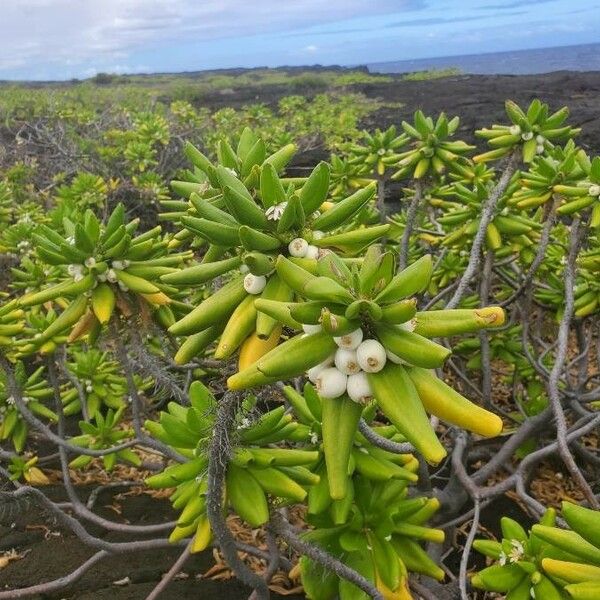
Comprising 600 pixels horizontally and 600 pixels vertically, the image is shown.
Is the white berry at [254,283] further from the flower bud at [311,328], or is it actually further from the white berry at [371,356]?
the white berry at [371,356]

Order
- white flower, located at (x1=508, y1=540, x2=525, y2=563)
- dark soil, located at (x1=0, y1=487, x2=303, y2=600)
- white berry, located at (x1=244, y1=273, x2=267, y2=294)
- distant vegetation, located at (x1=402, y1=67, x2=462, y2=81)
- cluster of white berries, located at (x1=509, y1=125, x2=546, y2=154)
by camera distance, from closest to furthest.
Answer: white berry, located at (x1=244, y1=273, x2=267, y2=294)
white flower, located at (x1=508, y1=540, x2=525, y2=563)
dark soil, located at (x1=0, y1=487, x2=303, y2=600)
cluster of white berries, located at (x1=509, y1=125, x2=546, y2=154)
distant vegetation, located at (x1=402, y1=67, x2=462, y2=81)

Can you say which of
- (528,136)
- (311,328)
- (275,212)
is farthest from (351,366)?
(528,136)

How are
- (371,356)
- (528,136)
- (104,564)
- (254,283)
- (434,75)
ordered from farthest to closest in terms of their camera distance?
(434,75) → (528,136) → (104,564) → (254,283) → (371,356)

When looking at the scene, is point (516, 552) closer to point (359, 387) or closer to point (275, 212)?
point (359, 387)

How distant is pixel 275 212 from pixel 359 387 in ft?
2.02

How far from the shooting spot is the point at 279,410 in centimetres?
223

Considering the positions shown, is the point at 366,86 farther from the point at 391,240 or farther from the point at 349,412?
the point at 349,412

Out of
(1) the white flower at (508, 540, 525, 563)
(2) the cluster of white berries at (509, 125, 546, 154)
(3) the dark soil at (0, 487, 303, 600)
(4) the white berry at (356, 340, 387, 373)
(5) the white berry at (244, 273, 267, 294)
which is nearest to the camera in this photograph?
(4) the white berry at (356, 340, 387, 373)

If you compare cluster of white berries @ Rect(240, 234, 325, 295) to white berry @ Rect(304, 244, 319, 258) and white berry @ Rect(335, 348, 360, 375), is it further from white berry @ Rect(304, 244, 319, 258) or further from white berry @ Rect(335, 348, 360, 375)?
white berry @ Rect(335, 348, 360, 375)

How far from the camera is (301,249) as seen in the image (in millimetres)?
1746

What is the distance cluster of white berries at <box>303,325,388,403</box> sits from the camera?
53.4 inches

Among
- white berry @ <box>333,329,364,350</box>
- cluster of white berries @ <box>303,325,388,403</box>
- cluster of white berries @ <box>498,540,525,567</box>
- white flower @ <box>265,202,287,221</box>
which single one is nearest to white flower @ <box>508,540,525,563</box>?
cluster of white berries @ <box>498,540,525,567</box>

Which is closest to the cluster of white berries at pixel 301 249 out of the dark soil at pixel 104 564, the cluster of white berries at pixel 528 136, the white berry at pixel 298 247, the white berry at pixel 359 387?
the white berry at pixel 298 247

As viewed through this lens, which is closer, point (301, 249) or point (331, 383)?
point (331, 383)
